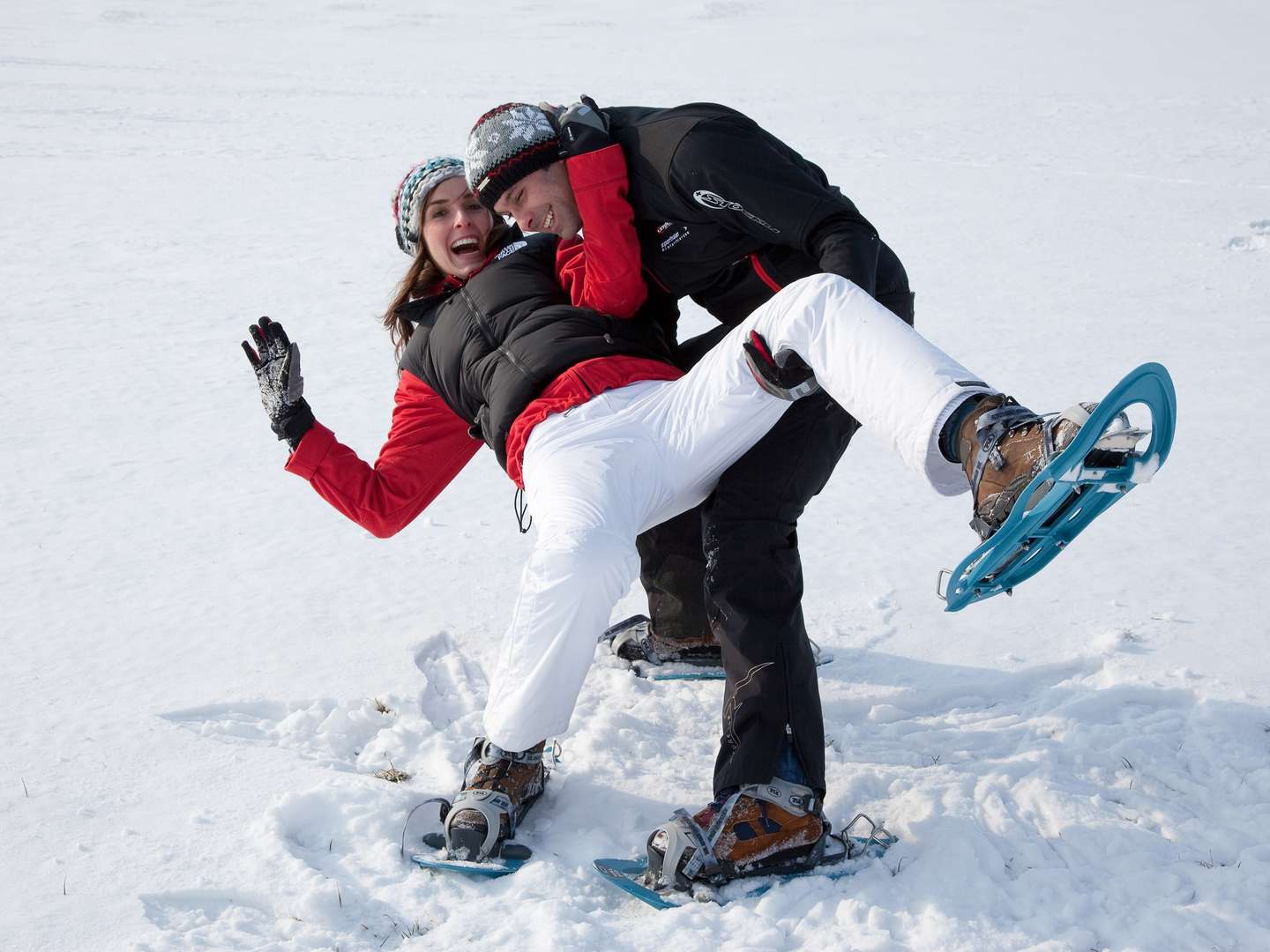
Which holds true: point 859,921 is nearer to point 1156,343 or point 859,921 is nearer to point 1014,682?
point 1014,682

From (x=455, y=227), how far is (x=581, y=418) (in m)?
0.92

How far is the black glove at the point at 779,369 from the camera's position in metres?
2.51

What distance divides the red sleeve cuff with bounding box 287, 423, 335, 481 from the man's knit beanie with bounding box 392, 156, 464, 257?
0.62 metres

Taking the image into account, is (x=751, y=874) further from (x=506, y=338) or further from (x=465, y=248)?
(x=465, y=248)

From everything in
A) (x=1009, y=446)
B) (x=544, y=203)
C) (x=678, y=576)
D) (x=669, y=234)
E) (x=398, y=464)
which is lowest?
(x=678, y=576)

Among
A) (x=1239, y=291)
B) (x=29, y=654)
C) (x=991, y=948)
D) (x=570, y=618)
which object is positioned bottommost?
(x=991, y=948)

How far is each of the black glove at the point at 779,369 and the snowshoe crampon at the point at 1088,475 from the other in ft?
1.94

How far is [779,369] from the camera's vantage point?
2.51 metres

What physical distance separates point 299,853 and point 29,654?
1.39 meters

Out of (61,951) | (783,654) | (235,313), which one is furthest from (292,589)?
(235,313)

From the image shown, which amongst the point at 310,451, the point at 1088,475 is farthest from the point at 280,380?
the point at 1088,475

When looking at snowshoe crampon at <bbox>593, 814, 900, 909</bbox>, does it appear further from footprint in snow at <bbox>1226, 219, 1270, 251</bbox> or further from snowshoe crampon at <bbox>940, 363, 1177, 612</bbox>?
footprint in snow at <bbox>1226, 219, 1270, 251</bbox>

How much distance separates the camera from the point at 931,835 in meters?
2.51

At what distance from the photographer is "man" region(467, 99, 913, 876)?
8.14ft
